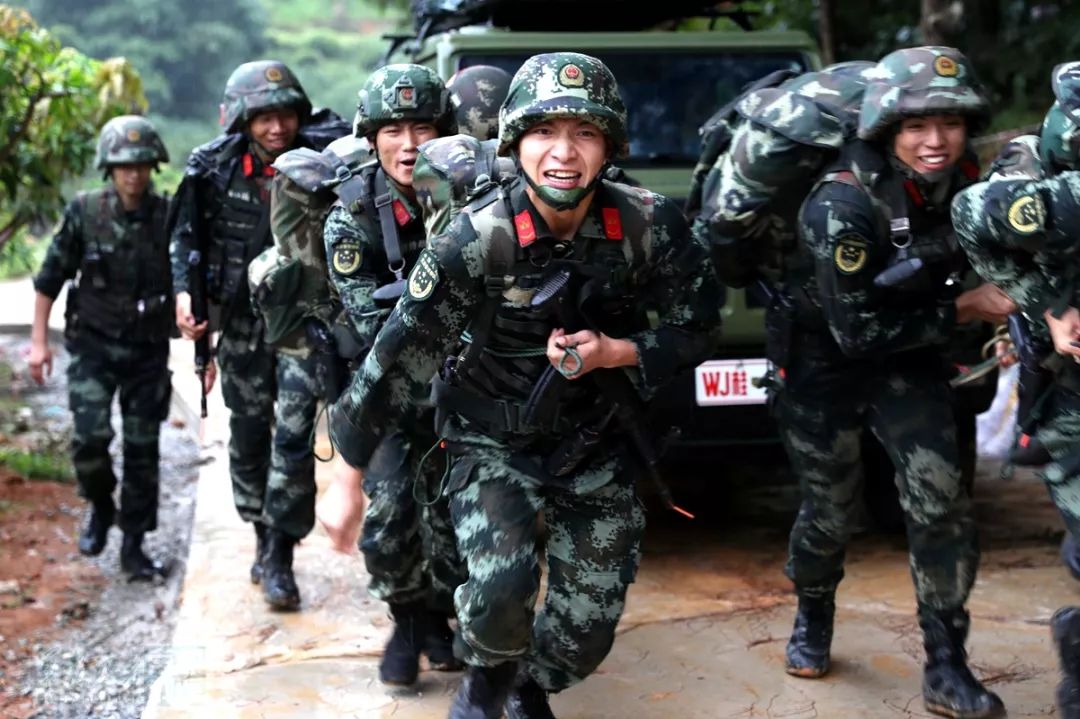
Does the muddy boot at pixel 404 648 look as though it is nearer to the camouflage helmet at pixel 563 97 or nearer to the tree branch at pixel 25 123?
the camouflage helmet at pixel 563 97

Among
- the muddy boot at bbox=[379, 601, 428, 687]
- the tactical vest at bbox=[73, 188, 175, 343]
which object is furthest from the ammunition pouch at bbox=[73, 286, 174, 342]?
the muddy boot at bbox=[379, 601, 428, 687]

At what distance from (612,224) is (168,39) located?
29.7m

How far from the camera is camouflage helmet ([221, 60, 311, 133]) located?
227 inches

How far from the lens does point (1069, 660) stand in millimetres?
3715

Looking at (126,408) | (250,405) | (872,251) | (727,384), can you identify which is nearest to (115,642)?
(250,405)

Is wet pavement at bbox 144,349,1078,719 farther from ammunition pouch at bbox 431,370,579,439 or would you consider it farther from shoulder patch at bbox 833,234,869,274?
shoulder patch at bbox 833,234,869,274

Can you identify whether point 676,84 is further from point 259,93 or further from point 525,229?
point 525,229

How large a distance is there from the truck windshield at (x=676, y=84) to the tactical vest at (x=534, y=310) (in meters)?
2.84

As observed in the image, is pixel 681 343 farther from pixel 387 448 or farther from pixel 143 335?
pixel 143 335

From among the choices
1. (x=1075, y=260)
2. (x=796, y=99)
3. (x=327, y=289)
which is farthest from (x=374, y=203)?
(x=1075, y=260)

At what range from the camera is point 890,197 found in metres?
4.12

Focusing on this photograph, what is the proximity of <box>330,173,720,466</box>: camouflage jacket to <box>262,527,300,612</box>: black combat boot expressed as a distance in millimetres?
1755

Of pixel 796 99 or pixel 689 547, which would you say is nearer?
pixel 796 99

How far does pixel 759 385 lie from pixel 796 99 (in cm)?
97
